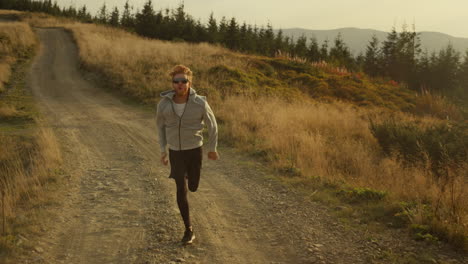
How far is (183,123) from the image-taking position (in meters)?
4.02

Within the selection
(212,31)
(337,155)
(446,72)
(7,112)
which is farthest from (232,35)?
(337,155)

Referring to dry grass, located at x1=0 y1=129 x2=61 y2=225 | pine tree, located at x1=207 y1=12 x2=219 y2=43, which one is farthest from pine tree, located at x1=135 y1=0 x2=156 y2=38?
dry grass, located at x1=0 y1=129 x2=61 y2=225

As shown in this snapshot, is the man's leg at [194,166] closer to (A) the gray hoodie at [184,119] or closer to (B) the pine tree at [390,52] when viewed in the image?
(A) the gray hoodie at [184,119]

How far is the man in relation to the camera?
3953 mm

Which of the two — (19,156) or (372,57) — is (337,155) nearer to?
(19,156)

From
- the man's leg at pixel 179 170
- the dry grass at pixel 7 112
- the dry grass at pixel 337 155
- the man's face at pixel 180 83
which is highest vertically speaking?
the man's face at pixel 180 83

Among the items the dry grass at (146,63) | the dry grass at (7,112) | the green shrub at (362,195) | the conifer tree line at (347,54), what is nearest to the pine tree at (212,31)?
the conifer tree line at (347,54)

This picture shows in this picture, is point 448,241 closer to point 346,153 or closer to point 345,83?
point 346,153

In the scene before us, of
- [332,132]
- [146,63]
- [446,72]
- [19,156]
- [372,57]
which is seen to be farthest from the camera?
[372,57]

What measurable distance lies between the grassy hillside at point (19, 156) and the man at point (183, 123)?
2004 millimetres

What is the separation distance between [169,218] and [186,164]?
4.18 feet

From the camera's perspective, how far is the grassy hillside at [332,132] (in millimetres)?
5371

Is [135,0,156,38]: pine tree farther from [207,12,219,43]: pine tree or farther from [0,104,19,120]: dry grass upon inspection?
[0,104,19,120]: dry grass

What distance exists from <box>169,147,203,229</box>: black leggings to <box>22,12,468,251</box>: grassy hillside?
8.75 feet
